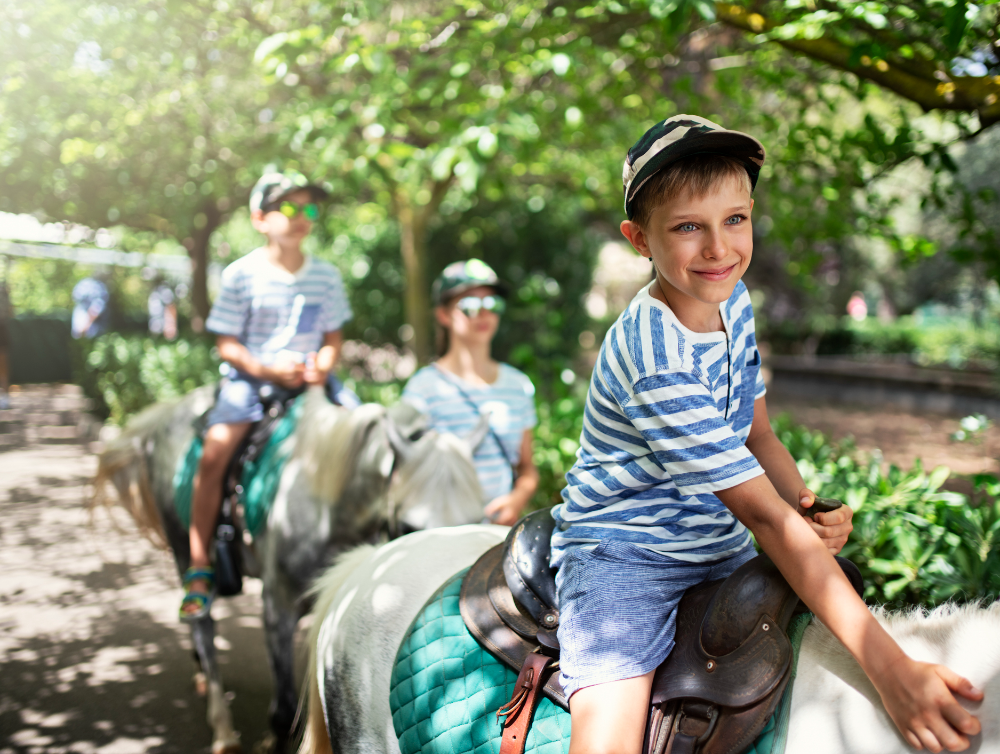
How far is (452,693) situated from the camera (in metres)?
1.74

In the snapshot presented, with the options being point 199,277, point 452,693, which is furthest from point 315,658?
point 199,277

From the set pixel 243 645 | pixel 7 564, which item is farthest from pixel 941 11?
pixel 7 564

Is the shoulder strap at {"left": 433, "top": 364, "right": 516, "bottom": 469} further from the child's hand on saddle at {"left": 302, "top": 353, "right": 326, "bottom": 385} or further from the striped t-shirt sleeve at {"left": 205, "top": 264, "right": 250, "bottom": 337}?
the striped t-shirt sleeve at {"left": 205, "top": 264, "right": 250, "bottom": 337}

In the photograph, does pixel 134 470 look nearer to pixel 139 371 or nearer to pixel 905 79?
pixel 905 79

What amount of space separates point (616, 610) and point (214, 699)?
308 cm

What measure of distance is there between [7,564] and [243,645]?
112 inches

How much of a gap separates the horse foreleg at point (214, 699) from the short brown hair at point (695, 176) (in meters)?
3.46

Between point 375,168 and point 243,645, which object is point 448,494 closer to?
point 243,645

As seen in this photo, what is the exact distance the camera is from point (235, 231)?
28.4 meters

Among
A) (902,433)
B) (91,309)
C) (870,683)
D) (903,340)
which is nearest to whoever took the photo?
(870,683)

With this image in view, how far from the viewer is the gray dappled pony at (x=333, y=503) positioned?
2.70 metres

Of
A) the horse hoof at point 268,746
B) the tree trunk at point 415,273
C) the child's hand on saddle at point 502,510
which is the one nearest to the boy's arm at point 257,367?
the child's hand on saddle at point 502,510

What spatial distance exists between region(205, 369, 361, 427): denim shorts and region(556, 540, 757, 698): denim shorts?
2.46 meters

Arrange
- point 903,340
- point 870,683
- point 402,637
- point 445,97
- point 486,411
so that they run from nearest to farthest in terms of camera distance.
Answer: point 870,683, point 402,637, point 486,411, point 445,97, point 903,340
